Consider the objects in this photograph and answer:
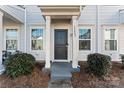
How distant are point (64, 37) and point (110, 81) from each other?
5.38 meters

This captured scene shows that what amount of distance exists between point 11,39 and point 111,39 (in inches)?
269

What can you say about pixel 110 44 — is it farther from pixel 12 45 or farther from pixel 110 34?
pixel 12 45

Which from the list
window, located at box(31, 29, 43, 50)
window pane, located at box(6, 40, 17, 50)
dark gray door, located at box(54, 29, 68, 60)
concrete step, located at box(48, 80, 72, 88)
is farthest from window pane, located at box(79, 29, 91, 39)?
concrete step, located at box(48, 80, 72, 88)

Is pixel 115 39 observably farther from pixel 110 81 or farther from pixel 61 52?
pixel 110 81

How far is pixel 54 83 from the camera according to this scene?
24.9 feet

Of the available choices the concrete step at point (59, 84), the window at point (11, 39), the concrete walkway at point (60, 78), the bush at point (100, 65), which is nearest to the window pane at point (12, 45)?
the window at point (11, 39)

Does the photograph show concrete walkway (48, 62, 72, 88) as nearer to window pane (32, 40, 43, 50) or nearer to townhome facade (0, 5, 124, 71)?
townhome facade (0, 5, 124, 71)

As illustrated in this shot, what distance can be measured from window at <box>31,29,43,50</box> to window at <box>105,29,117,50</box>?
14.7 ft

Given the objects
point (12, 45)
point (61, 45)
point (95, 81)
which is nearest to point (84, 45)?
point (61, 45)

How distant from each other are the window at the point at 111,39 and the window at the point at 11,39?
6230 millimetres

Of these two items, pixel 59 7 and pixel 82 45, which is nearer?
pixel 59 7

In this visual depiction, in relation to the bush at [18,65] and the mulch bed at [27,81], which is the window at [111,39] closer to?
the mulch bed at [27,81]

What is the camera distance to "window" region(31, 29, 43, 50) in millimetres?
13164

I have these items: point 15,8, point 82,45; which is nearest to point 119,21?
point 82,45
